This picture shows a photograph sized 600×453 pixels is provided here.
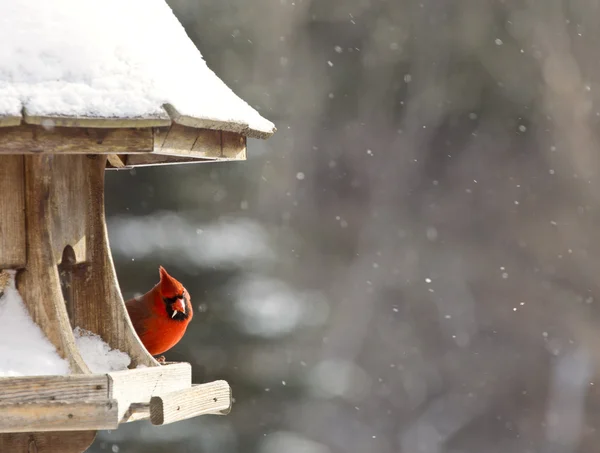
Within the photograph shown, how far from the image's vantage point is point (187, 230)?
7891 mm

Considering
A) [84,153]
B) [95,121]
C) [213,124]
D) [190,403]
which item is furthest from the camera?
[190,403]

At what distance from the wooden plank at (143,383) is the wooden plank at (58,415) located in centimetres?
5

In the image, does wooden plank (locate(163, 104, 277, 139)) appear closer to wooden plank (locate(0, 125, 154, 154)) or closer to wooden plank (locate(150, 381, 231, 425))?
wooden plank (locate(0, 125, 154, 154))

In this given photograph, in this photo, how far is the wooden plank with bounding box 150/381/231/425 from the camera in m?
2.74

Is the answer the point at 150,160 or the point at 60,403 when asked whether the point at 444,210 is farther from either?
the point at 60,403

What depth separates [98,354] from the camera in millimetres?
3104

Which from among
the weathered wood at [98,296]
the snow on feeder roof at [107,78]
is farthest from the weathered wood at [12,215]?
the snow on feeder roof at [107,78]

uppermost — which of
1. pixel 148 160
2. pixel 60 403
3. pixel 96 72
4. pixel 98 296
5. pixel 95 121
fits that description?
pixel 96 72

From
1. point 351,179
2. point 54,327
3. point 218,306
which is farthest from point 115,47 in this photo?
point 351,179

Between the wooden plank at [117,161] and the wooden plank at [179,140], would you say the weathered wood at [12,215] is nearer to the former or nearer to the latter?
the wooden plank at [179,140]

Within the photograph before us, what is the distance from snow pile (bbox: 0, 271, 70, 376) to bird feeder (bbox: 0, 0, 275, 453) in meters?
0.02

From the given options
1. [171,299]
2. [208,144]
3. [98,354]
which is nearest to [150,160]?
[171,299]

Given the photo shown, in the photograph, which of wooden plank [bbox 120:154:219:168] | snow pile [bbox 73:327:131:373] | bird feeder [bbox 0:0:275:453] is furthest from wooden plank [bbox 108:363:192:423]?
wooden plank [bbox 120:154:219:168]

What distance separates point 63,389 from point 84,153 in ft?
1.92
